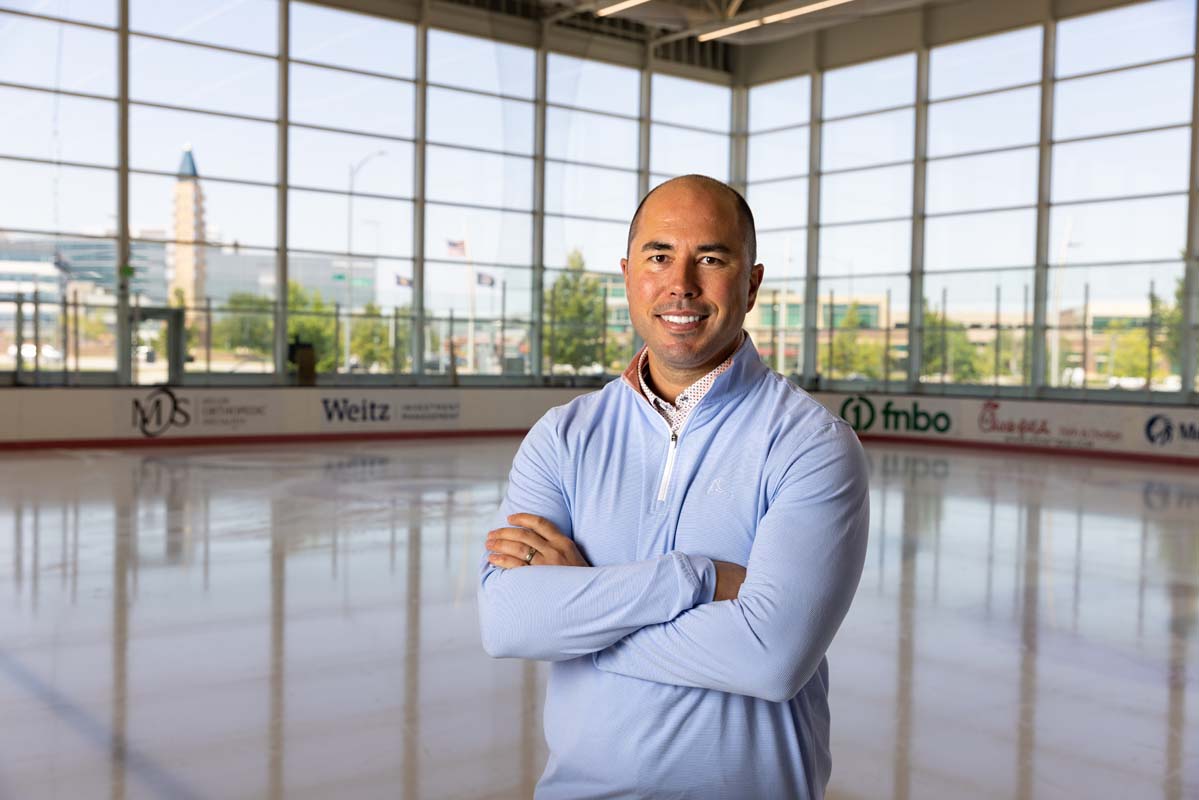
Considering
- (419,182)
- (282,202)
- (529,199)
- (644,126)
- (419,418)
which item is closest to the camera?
(419,418)

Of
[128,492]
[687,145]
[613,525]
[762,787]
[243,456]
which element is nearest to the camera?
[762,787]

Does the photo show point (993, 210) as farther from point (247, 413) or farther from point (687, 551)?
point (687, 551)

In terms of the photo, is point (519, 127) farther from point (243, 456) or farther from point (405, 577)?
point (405, 577)

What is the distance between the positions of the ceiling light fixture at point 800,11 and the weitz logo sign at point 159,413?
15124mm

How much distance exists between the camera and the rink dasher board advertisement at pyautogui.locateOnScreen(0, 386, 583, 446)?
21641mm

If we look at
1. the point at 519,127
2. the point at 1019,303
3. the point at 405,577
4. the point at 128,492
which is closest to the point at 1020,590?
the point at 405,577

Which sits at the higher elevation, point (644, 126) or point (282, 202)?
point (644, 126)

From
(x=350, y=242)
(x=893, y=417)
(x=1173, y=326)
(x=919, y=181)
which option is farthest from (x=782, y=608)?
(x=919, y=181)

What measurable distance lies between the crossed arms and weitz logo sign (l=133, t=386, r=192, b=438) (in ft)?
72.5

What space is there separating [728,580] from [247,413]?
22.7 m

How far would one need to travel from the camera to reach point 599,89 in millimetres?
31766

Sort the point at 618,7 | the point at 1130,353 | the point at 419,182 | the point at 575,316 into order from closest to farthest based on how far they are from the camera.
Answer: the point at 1130,353 < the point at 618,7 < the point at 419,182 < the point at 575,316

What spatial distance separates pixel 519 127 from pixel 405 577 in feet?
74.4

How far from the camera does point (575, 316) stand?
1240 inches
